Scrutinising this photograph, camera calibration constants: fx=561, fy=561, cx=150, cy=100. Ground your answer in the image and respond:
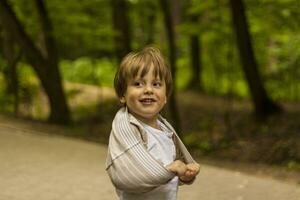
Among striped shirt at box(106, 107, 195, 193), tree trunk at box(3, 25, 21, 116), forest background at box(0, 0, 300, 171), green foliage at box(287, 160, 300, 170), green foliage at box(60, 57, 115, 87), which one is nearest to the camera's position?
striped shirt at box(106, 107, 195, 193)

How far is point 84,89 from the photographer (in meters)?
21.8

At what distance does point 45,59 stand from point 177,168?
1168 cm

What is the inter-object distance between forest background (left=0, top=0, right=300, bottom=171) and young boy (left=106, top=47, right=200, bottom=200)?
22.8 ft

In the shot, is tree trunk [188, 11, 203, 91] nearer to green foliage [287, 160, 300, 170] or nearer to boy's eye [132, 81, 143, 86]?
green foliage [287, 160, 300, 170]

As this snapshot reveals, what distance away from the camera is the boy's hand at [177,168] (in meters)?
2.65

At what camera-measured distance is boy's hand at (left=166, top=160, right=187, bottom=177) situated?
8.70ft

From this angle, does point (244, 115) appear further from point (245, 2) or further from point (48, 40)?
point (48, 40)

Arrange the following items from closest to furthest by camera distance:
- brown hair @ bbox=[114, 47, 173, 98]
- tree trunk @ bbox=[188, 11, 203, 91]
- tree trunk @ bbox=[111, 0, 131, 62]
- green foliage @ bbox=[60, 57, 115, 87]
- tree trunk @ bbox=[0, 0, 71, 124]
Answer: brown hair @ bbox=[114, 47, 173, 98], tree trunk @ bbox=[0, 0, 71, 124], tree trunk @ bbox=[111, 0, 131, 62], tree trunk @ bbox=[188, 11, 203, 91], green foliage @ bbox=[60, 57, 115, 87]

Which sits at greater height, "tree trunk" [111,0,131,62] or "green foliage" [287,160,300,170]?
"tree trunk" [111,0,131,62]

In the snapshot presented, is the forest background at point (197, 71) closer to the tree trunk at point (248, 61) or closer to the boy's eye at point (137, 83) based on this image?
the tree trunk at point (248, 61)

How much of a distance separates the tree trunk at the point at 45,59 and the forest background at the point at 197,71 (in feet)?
0.08

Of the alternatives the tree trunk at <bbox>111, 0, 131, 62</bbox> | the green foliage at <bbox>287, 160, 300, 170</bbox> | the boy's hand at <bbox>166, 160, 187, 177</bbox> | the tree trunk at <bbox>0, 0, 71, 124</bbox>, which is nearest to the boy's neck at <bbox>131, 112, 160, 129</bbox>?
the boy's hand at <bbox>166, 160, 187, 177</bbox>

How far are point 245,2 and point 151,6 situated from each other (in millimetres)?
9513

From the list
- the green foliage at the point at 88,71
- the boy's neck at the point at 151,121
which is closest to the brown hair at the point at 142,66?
the boy's neck at the point at 151,121
